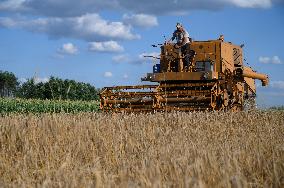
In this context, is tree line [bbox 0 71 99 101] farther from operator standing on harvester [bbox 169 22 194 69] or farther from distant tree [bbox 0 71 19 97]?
operator standing on harvester [bbox 169 22 194 69]

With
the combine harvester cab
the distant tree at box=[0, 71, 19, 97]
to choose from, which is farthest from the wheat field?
the distant tree at box=[0, 71, 19, 97]

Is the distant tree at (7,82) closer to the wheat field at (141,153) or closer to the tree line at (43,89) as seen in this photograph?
the tree line at (43,89)

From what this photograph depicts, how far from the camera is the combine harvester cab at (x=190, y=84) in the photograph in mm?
13156

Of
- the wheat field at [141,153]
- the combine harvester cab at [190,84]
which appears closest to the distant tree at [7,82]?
the combine harvester cab at [190,84]

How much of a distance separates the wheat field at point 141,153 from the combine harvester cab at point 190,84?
312 cm

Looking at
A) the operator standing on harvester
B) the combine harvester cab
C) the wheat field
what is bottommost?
the wheat field

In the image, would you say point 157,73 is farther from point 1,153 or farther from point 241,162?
point 241,162

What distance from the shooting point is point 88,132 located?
680 cm

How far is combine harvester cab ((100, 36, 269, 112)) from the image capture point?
13156 millimetres

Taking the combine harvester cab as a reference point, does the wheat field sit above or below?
below

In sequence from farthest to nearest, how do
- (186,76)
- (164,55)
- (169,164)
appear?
(164,55) → (186,76) → (169,164)

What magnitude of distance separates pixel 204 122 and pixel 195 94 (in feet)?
14.9

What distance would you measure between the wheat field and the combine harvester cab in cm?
312

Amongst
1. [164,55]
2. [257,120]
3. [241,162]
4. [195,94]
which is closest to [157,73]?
[164,55]
